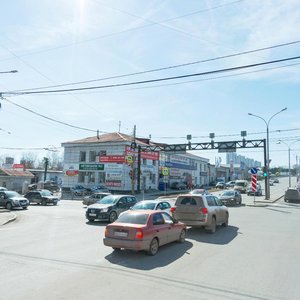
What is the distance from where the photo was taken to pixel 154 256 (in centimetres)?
1023

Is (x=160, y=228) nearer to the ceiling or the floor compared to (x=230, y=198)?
nearer to the floor

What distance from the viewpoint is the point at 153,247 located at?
1037 centimetres

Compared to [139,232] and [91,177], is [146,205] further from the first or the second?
[91,177]

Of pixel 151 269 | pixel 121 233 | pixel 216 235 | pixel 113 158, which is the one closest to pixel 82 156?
pixel 113 158

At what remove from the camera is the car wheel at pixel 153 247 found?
1024 cm

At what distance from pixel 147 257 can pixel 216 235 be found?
5423 mm

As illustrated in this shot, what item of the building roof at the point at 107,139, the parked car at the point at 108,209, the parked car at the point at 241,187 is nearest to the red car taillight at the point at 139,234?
the parked car at the point at 108,209

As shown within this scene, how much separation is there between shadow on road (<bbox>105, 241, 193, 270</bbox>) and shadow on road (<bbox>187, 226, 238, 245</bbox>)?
5.87ft

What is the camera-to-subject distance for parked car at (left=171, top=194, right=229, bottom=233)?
15.0m

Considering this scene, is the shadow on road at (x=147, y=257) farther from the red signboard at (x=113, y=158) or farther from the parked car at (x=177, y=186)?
the parked car at (x=177, y=186)

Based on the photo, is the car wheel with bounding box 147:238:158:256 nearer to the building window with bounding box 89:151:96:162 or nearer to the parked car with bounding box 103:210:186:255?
the parked car with bounding box 103:210:186:255

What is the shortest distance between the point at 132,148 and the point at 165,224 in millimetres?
39046

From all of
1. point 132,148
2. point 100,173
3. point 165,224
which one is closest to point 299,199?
point 132,148

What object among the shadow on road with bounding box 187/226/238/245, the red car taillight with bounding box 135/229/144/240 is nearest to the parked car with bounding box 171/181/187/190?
the shadow on road with bounding box 187/226/238/245
